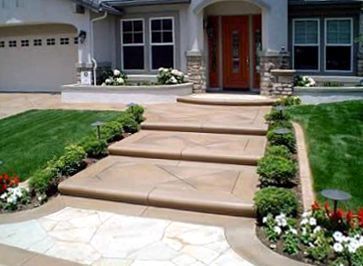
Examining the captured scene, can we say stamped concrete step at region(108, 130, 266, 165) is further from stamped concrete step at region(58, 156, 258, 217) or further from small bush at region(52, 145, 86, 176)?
small bush at region(52, 145, 86, 176)

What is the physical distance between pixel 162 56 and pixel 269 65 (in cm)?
390

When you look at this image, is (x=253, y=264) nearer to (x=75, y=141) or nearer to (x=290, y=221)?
(x=290, y=221)

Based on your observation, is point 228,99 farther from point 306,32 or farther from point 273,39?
point 306,32

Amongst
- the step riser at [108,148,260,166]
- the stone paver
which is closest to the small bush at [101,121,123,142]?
the step riser at [108,148,260,166]

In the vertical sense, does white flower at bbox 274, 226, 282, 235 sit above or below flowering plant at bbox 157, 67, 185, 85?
below

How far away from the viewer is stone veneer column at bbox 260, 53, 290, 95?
45.4 feet

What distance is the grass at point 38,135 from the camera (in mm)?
8125

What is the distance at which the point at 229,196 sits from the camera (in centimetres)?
611

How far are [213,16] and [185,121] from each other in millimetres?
6327

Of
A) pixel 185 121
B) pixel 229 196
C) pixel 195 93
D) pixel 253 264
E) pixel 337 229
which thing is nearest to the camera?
pixel 253 264

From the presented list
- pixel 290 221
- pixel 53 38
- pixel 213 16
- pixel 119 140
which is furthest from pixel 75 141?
pixel 53 38

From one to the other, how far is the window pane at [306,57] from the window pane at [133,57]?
538cm

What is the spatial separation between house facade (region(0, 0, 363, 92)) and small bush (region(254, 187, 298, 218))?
888cm

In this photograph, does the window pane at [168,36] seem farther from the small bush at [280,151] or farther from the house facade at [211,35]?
the small bush at [280,151]
